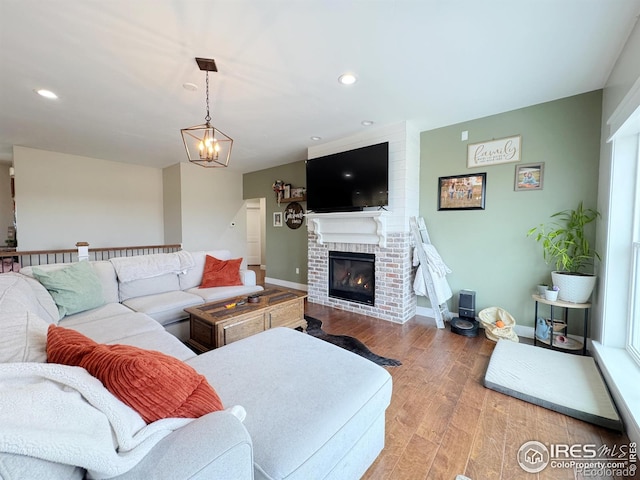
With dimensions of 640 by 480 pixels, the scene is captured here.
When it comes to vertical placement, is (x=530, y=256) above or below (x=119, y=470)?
above

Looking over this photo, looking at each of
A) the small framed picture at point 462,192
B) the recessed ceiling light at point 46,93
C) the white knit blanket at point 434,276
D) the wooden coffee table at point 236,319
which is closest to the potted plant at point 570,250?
the small framed picture at point 462,192

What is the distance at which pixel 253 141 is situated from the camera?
13.0 feet

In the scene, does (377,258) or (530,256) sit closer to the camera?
(530,256)

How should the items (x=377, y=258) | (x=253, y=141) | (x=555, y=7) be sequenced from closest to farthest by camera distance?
(x=555, y=7), (x=377, y=258), (x=253, y=141)

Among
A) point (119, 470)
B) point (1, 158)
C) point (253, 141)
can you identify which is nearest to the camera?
point (119, 470)

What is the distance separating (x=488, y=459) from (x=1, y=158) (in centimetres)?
822

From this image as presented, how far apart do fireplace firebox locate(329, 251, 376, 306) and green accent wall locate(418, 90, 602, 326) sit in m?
0.77

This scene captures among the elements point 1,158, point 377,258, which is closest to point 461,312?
point 377,258

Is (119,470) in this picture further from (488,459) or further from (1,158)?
(1,158)

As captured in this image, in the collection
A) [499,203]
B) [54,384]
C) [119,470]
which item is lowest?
[119,470]

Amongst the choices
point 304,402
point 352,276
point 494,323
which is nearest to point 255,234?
point 352,276

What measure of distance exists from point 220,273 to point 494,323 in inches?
131

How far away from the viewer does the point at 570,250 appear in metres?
2.68

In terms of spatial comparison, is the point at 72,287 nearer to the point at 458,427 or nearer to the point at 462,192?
the point at 458,427
